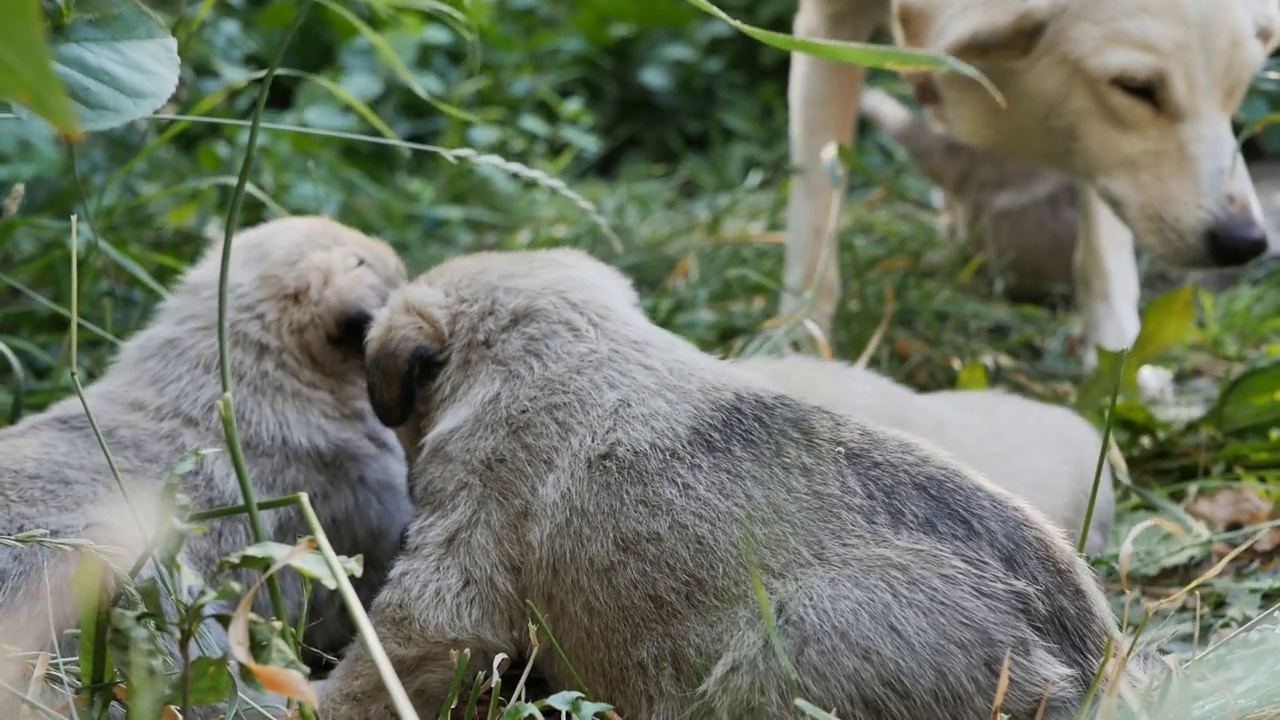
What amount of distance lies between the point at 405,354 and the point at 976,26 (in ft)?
5.22

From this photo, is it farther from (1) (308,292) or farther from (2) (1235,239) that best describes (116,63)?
(2) (1235,239)

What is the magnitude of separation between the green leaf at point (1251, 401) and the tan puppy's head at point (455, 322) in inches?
64.2

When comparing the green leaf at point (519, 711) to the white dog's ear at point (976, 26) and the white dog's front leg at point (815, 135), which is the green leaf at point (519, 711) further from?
the white dog's front leg at point (815, 135)

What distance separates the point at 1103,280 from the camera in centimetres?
373

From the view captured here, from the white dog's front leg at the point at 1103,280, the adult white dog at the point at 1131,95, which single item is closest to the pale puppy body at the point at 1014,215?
the white dog's front leg at the point at 1103,280

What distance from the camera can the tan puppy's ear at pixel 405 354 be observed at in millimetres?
2107

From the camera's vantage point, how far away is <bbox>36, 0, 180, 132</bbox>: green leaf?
66.9 inches

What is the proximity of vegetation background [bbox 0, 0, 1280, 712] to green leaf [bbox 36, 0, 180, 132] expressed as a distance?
0.08 ft

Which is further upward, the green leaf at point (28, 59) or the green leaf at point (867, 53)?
the green leaf at point (28, 59)

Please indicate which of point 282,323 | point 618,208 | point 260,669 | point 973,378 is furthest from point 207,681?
point 618,208

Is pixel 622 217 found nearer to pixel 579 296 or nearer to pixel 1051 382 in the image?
pixel 1051 382

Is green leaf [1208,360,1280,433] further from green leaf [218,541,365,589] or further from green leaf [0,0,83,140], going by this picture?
green leaf [0,0,83,140]

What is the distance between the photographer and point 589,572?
1.87m

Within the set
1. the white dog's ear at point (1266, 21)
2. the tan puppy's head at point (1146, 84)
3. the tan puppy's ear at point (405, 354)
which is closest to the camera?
the tan puppy's ear at point (405, 354)
